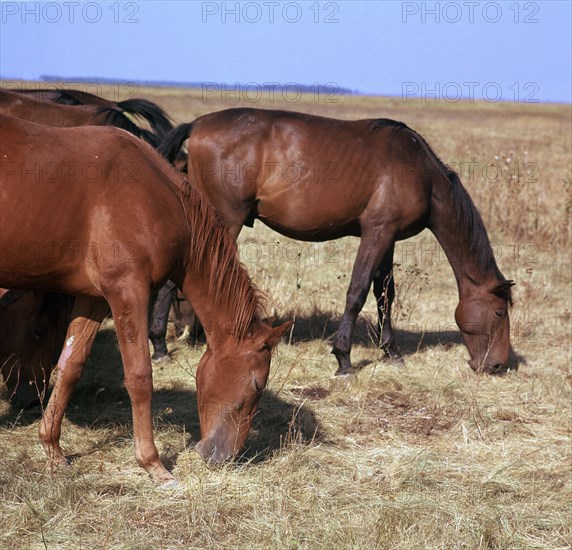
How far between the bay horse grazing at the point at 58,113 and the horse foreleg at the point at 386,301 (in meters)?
2.58

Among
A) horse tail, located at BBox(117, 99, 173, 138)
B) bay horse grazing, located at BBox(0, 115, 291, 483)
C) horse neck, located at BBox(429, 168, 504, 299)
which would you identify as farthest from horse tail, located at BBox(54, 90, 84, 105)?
bay horse grazing, located at BBox(0, 115, 291, 483)

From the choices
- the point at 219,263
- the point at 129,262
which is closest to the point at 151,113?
the point at 219,263

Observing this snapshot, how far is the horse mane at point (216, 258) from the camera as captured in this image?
439cm

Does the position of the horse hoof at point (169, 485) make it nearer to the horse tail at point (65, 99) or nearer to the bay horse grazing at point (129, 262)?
the bay horse grazing at point (129, 262)

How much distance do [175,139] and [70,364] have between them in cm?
331

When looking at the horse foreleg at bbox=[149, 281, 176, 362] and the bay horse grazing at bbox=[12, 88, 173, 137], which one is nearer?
the horse foreleg at bbox=[149, 281, 176, 362]

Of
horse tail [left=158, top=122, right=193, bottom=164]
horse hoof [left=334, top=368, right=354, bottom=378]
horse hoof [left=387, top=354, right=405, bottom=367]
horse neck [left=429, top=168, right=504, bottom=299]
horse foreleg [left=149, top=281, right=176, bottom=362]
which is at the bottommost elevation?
horse hoof [left=387, top=354, right=405, bottom=367]

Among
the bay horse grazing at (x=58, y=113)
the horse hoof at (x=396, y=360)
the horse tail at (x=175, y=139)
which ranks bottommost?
the horse hoof at (x=396, y=360)

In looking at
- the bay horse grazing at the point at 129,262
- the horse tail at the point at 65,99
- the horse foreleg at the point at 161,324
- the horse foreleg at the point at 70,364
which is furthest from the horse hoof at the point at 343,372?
the horse tail at the point at 65,99

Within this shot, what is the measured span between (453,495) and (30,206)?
2801mm

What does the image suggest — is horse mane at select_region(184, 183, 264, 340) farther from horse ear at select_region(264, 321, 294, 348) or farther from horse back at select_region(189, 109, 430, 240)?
horse back at select_region(189, 109, 430, 240)

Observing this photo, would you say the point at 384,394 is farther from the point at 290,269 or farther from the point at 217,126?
the point at 290,269

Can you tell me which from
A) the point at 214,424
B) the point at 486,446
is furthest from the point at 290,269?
the point at 214,424

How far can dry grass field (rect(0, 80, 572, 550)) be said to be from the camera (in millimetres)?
3818
